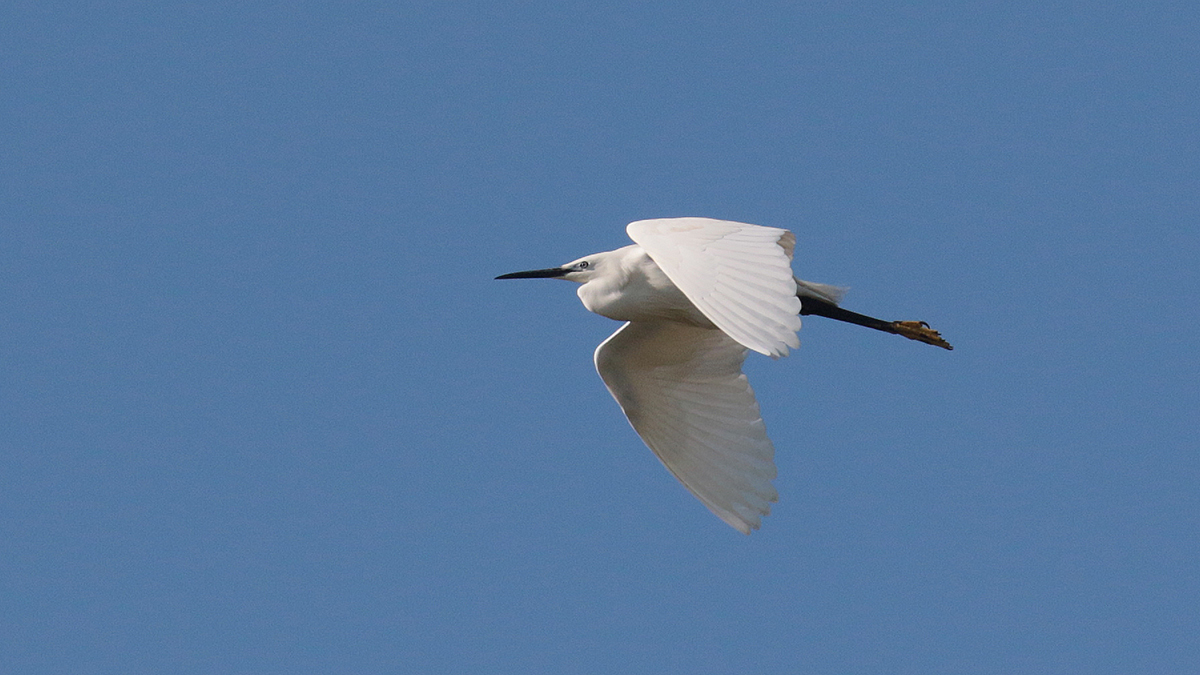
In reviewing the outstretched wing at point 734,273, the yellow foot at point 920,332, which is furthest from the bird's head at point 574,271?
the yellow foot at point 920,332

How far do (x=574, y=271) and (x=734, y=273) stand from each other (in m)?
1.83

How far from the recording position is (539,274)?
282 inches

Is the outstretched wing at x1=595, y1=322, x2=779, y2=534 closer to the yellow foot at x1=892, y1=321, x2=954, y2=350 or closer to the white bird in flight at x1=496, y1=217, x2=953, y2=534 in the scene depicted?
the white bird in flight at x1=496, y1=217, x2=953, y2=534

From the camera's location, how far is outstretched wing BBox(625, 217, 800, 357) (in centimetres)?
486

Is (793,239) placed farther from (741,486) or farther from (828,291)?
(741,486)

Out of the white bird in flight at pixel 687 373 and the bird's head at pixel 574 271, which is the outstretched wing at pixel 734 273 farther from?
the bird's head at pixel 574 271

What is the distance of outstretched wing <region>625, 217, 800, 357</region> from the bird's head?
2.73 ft

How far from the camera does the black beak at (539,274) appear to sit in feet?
23.2

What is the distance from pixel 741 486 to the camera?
6.98m

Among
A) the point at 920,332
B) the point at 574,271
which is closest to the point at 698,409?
the point at 574,271

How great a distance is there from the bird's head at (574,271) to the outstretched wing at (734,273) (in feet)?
2.73

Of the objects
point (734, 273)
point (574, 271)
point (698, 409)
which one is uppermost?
point (574, 271)

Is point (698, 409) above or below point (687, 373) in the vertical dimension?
below

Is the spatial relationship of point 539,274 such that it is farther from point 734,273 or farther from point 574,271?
point 734,273
